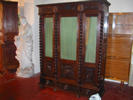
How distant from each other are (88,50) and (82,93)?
1.09 meters

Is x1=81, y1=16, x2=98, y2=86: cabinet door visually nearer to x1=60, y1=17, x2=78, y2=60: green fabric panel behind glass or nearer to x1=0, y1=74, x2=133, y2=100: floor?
x1=60, y1=17, x2=78, y2=60: green fabric panel behind glass

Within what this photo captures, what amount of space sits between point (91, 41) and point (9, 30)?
3.48 meters

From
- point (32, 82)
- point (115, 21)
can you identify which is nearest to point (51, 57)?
point (32, 82)

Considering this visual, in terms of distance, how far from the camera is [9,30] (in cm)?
494

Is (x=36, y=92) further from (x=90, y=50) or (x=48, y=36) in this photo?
(x=90, y=50)

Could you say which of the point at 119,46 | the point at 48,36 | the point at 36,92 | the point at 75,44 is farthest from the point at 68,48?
the point at 119,46

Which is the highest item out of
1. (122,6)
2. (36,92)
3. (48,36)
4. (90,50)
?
(122,6)

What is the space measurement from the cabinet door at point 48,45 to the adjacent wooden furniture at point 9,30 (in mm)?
2234

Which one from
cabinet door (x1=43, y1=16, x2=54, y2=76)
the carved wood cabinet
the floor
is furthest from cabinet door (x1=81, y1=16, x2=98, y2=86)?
cabinet door (x1=43, y1=16, x2=54, y2=76)

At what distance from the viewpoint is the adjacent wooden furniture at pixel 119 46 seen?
3.71 meters

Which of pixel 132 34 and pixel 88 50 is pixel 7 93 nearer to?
pixel 88 50

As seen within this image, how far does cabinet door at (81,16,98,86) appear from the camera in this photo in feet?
9.39

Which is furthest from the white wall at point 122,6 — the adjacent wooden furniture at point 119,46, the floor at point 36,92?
the floor at point 36,92

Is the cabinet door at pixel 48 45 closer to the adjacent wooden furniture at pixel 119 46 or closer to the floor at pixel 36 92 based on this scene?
the floor at pixel 36 92
